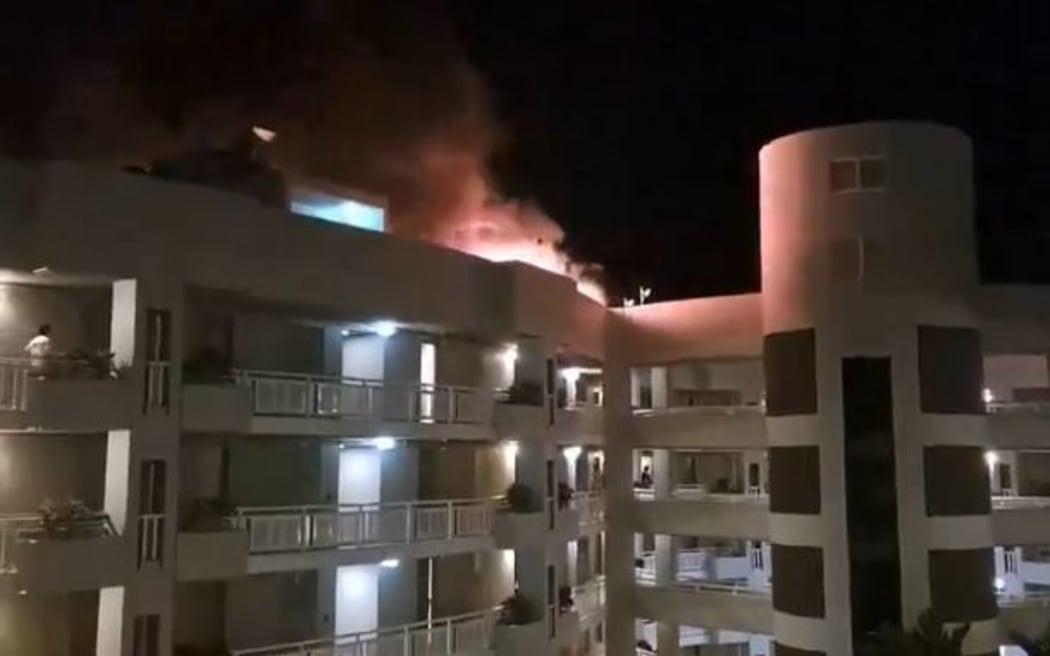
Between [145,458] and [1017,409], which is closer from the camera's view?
[145,458]

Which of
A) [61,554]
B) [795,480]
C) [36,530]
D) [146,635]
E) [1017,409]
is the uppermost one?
[1017,409]

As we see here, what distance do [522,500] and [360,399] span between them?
502cm

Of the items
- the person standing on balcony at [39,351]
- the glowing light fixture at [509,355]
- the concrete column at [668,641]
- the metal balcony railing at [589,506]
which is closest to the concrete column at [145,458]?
the person standing on balcony at [39,351]

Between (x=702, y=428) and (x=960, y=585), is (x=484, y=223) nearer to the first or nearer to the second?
(x=702, y=428)

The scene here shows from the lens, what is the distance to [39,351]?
16.1 metres

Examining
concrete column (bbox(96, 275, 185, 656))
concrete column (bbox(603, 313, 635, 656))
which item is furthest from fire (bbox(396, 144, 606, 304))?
concrete column (bbox(96, 275, 185, 656))

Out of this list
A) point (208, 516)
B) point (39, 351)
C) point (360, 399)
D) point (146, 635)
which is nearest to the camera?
point (39, 351)

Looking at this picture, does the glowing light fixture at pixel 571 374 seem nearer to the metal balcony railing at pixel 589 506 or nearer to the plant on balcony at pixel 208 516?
the metal balcony railing at pixel 589 506

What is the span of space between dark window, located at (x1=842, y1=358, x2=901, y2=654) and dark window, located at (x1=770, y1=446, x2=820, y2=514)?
75 cm

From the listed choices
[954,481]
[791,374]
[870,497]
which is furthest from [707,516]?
[954,481]

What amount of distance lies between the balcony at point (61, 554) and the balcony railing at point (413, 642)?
10.1 ft

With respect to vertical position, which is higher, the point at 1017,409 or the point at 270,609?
the point at 1017,409

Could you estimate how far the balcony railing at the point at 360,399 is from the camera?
1897cm

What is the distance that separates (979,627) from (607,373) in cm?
1140
